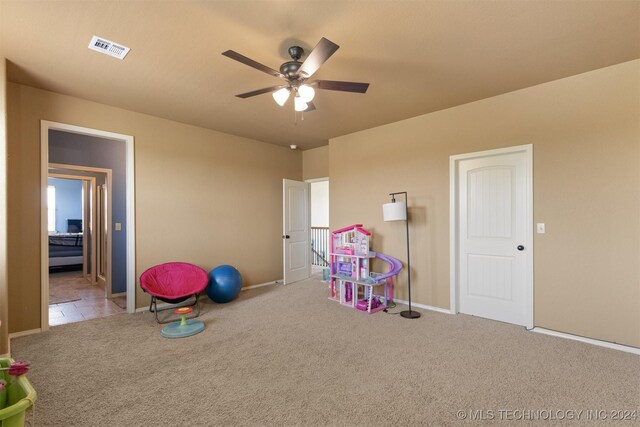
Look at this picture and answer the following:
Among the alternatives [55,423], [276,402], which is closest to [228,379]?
[276,402]

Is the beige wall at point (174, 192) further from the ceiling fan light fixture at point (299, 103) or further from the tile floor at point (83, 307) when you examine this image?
the ceiling fan light fixture at point (299, 103)

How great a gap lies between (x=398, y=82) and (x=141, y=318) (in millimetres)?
4181

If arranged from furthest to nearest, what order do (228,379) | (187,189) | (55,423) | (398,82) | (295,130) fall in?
(295,130) → (187,189) → (398,82) → (228,379) → (55,423)

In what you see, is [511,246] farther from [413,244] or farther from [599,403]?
[599,403]

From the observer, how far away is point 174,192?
14.5ft

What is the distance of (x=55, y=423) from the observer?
1.87m

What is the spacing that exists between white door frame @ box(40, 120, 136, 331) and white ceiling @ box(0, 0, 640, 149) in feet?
1.39

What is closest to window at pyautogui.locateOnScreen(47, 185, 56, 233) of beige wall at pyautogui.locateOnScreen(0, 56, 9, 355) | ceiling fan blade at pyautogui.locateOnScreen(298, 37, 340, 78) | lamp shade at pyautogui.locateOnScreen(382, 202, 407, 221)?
beige wall at pyautogui.locateOnScreen(0, 56, 9, 355)

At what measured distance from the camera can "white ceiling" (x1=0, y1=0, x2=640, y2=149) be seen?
2.07 meters

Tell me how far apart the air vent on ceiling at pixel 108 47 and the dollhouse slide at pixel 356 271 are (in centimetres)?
328

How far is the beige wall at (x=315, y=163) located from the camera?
6019 millimetres

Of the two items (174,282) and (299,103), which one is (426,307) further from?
(174,282)

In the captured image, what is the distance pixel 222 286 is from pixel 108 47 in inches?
121

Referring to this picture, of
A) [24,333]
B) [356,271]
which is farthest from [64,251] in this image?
Result: [356,271]
